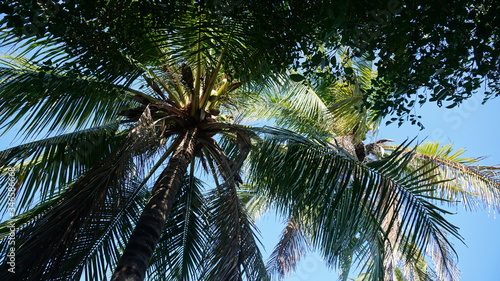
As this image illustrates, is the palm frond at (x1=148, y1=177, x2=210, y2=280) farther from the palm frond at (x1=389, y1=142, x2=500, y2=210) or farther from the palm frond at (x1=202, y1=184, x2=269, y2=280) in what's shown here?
the palm frond at (x1=389, y1=142, x2=500, y2=210)

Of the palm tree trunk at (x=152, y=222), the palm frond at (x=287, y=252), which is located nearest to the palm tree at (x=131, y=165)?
the palm tree trunk at (x=152, y=222)

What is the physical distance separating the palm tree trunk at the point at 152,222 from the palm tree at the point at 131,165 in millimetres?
13

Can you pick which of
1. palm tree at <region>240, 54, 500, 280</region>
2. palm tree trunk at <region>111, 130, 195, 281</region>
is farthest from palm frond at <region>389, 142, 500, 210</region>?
palm tree trunk at <region>111, 130, 195, 281</region>

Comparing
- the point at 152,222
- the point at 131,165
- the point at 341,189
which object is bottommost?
the point at 152,222

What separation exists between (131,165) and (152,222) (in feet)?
3.79

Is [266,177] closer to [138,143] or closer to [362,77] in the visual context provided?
[138,143]

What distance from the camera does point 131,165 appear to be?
5.30 metres

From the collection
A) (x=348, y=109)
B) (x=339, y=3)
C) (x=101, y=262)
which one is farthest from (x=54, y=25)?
(x=348, y=109)

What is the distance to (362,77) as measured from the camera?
7992 mm

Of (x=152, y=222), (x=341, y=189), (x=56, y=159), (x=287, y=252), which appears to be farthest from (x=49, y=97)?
(x=287, y=252)

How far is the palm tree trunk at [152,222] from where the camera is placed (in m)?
3.85

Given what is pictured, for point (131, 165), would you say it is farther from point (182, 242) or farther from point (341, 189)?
point (341, 189)

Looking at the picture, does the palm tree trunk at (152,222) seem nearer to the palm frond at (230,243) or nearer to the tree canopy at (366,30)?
the palm frond at (230,243)

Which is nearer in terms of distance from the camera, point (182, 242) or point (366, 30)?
point (366, 30)
